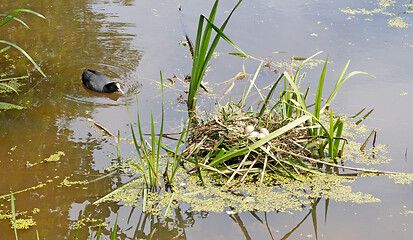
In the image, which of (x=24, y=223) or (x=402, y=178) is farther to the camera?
(x=402, y=178)

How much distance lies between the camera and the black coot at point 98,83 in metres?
4.47

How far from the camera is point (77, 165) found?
3430 millimetres

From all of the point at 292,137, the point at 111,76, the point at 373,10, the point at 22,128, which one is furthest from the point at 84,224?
the point at 373,10

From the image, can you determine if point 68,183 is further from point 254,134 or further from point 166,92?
point 166,92

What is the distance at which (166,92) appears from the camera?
4.59 m

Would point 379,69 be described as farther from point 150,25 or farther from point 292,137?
point 150,25

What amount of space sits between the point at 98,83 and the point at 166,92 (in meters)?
0.66

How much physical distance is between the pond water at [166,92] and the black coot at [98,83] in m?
0.09

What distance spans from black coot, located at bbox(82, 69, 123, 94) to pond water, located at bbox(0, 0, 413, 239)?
3.5 inches

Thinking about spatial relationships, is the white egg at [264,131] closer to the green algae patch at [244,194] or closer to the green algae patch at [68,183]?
the green algae patch at [244,194]

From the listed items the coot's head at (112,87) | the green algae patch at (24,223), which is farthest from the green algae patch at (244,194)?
the coot's head at (112,87)

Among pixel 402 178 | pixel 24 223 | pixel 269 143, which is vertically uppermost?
pixel 269 143

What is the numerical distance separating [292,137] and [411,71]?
7.51 feet

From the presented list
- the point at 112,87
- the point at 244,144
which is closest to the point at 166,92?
the point at 112,87
